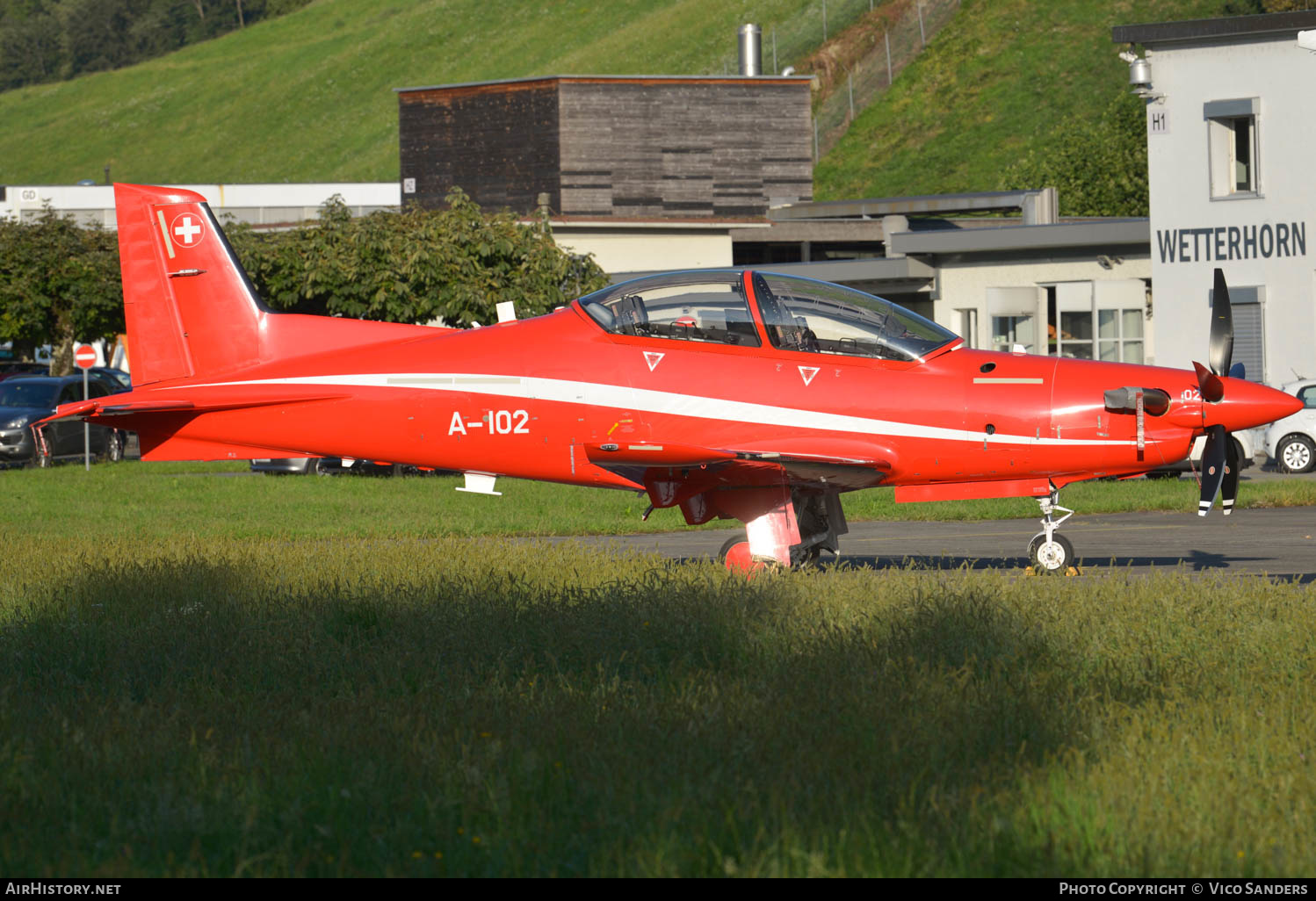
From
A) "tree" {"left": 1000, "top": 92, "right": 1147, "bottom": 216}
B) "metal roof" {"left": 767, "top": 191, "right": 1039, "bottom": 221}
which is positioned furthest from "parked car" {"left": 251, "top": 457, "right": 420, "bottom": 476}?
"tree" {"left": 1000, "top": 92, "right": 1147, "bottom": 216}

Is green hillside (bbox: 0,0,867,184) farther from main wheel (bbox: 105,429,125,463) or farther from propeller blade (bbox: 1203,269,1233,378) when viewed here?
propeller blade (bbox: 1203,269,1233,378)

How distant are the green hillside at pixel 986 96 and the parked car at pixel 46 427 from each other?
45343mm

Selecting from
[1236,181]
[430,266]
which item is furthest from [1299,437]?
[430,266]

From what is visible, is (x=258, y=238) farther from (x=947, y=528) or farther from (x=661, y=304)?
(x=661, y=304)

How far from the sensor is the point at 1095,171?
66438 millimetres

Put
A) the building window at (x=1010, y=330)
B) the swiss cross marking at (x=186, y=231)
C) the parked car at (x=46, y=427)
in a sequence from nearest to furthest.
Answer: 1. the swiss cross marking at (x=186, y=231)
2. the parked car at (x=46, y=427)
3. the building window at (x=1010, y=330)

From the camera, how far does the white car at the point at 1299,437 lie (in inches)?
1011

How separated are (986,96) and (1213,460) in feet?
224

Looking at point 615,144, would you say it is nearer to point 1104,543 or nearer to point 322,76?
point 1104,543

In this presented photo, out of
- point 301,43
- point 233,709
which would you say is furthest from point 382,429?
point 301,43

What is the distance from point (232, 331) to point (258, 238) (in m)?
31.1

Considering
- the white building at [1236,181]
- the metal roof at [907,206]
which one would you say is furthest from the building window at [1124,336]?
the metal roof at [907,206]

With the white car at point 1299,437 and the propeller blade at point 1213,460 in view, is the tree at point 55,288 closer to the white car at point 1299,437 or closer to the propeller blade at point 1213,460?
the white car at point 1299,437

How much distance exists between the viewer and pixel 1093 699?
6.73 m
